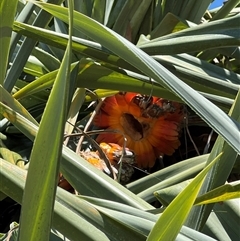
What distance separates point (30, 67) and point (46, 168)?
48 centimetres

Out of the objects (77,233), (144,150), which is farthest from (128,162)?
(77,233)

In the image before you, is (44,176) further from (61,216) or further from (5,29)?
(5,29)

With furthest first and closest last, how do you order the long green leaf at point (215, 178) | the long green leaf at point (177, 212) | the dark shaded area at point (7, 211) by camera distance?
the dark shaded area at point (7, 211) < the long green leaf at point (215, 178) < the long green leaf at point (177, 212)

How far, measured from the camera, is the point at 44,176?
35cm

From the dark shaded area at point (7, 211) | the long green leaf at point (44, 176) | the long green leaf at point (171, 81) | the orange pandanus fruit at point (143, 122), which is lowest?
the dark shaded area at point (7, 211)

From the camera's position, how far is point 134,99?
758mm

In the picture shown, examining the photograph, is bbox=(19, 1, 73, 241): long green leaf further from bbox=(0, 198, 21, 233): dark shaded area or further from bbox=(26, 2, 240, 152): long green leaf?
bbox=(0, 198, 21, 233): dark shaded area

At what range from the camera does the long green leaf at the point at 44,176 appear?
13.7 inches

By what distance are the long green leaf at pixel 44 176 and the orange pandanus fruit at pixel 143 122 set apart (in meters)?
0.39

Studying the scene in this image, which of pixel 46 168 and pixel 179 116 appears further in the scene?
pixel 179 116

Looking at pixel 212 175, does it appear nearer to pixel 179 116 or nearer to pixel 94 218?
pixel 94 218

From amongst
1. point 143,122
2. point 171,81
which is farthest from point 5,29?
point 143,122

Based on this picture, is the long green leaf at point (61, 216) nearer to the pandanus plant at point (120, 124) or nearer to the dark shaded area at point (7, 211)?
the pandanus plant at point (120, 124)

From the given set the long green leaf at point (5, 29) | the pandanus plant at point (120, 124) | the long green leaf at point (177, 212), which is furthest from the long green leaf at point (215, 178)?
the long green leaf at point (5, 29)
